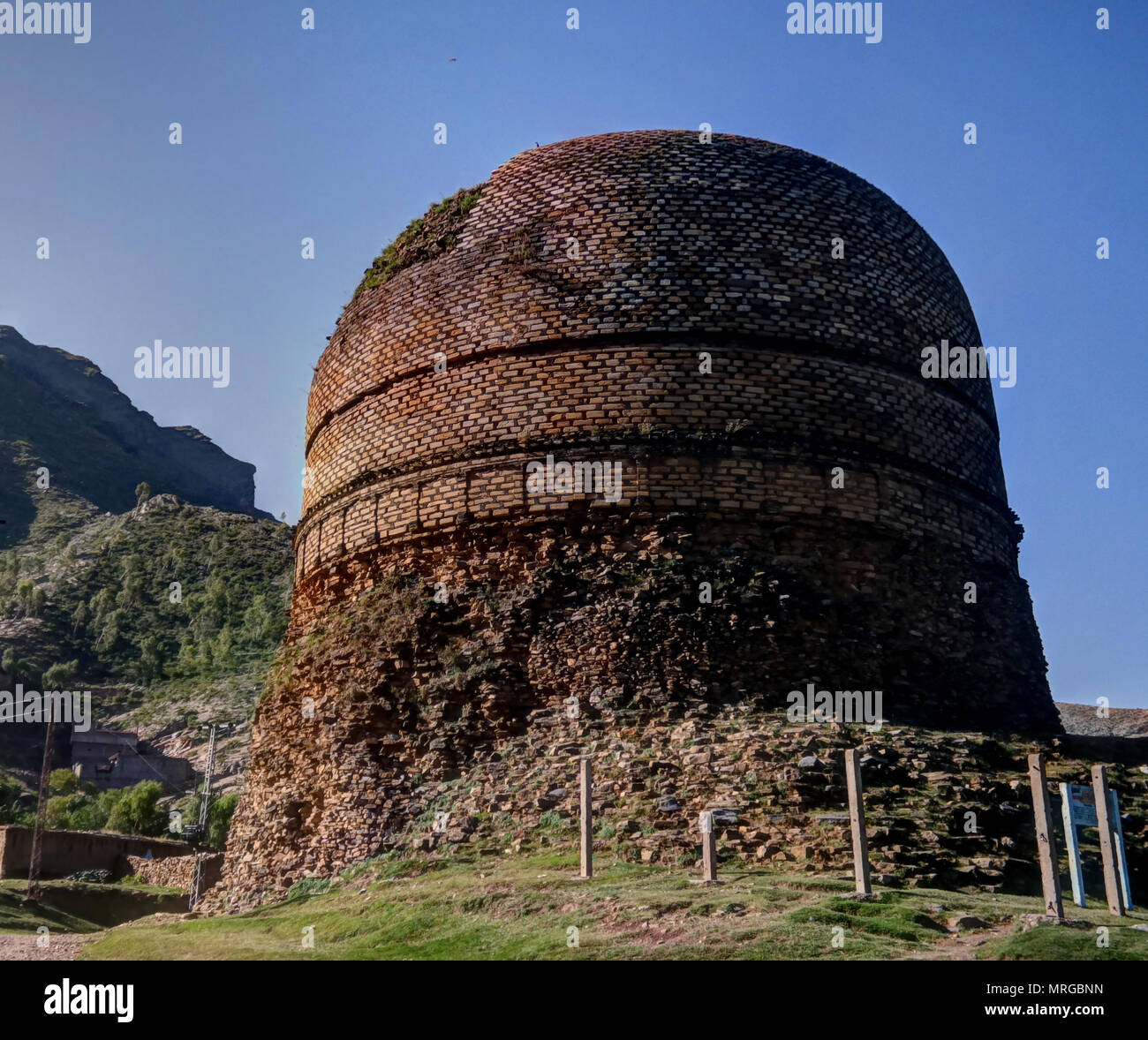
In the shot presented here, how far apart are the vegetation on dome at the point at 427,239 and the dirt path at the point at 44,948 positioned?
7.95 metres

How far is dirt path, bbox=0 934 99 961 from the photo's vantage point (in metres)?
10.6

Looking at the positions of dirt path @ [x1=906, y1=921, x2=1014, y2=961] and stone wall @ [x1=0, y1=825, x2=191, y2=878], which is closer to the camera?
dirt path @ [x1=906, y1=921, x2=1014, y2=961]

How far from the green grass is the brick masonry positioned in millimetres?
1666

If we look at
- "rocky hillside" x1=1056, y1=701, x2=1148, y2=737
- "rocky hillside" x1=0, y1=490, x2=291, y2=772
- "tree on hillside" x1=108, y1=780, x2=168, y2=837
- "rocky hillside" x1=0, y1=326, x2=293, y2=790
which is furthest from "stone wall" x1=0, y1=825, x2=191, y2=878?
"rocky hillside" x1=1056, y1=701, x2=1148, y2=737

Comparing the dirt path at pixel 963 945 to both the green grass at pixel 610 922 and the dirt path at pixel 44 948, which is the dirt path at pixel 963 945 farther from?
the dirt path at pixel 44 948

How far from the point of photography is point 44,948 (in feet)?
37.7

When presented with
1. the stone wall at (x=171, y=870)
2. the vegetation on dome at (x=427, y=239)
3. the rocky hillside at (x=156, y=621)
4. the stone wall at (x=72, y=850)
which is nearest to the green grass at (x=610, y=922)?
the vegetation on dome at (x=427, y=239)

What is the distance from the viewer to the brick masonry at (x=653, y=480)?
10.8m

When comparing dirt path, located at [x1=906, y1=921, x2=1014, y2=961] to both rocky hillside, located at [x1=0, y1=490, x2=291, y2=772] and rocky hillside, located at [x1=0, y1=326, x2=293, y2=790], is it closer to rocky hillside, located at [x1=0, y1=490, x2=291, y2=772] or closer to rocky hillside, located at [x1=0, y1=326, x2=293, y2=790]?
rocky hillside, located at [x1=0, y1=326, x2=293, y2=790]

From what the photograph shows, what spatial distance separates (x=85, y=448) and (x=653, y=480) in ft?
326

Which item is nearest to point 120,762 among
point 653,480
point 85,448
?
point 653,480

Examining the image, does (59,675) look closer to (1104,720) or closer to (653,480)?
(1104,720)
